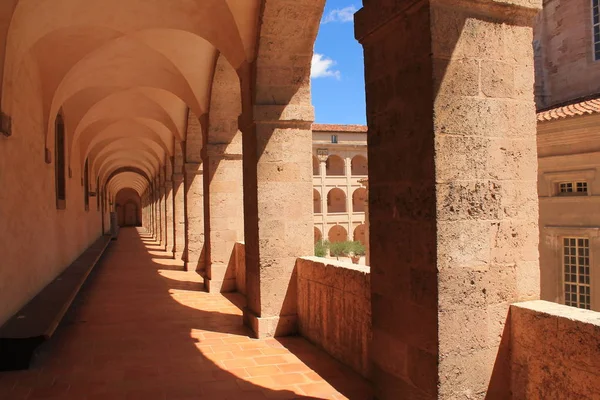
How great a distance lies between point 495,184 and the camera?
2.81 meters

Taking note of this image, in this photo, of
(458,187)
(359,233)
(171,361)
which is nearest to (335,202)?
(359,233)

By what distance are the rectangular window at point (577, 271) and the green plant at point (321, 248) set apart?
67.0ft

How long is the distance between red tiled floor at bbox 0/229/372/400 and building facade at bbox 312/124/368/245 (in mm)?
27859

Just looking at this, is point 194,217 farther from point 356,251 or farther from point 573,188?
point 356,251

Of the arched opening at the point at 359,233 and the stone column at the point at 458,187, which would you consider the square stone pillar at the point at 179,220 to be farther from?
the arched opening at the point at 359,233

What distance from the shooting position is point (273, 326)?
5742 mm

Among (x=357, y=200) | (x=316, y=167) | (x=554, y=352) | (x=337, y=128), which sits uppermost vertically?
(x=337, y=128)

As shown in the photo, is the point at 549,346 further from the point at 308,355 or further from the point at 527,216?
the point at 308,355

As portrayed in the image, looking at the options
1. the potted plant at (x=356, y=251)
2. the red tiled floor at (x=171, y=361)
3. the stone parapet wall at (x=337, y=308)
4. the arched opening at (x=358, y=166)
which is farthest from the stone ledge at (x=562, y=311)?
the arched opening at (x=358, y=166)

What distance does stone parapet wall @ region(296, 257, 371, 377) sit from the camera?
4.22 meters

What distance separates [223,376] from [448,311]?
2.40 meters

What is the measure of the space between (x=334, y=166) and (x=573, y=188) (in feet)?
85.1

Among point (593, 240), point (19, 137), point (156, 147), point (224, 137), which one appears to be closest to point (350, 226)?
point (156, 147)

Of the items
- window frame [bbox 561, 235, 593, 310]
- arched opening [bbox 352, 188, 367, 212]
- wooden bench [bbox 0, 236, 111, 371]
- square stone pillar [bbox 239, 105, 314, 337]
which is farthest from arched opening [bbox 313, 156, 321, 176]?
square stone pillar [bbox 239, 105, 314, 337]
